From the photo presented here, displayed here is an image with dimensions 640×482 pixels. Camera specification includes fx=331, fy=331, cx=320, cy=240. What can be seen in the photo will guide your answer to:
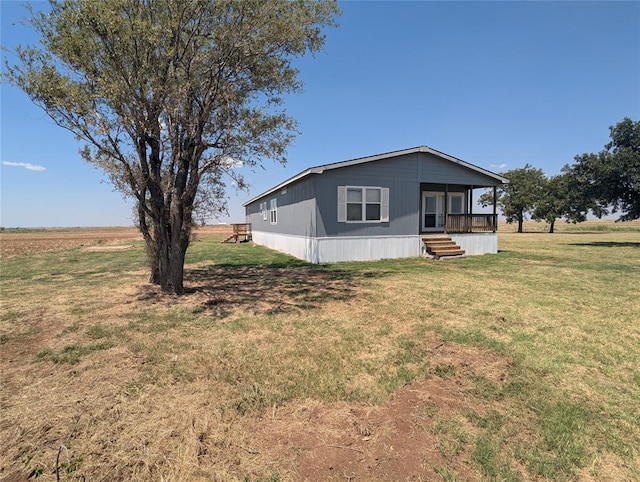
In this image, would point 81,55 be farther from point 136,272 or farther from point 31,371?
point 136,272

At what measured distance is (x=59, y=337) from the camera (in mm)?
4887

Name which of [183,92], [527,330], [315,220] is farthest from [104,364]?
[315,220]

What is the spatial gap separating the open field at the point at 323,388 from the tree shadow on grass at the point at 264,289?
0.11 metres

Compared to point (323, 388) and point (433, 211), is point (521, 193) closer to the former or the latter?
point (433, 211)

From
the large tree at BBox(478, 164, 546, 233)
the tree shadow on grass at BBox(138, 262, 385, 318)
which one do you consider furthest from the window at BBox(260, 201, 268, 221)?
the large tree at BBox(478, 164, 546, 233)

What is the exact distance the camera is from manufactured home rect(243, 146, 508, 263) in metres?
12.9

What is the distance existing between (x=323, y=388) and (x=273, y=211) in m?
16.7

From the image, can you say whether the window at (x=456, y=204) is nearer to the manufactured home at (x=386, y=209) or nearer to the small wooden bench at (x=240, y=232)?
the manufactured home at (x=386, y=209)

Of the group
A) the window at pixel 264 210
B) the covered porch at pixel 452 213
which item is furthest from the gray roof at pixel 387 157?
the window at pixel 264 210

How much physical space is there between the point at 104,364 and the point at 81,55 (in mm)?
5291

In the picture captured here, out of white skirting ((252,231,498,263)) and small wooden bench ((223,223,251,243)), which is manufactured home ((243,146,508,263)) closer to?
white skirting ((252,231,498,263))

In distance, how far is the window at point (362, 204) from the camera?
1305 cm

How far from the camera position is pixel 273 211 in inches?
769

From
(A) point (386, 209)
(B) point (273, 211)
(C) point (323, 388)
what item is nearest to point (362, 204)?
(A) point (386, 209)
